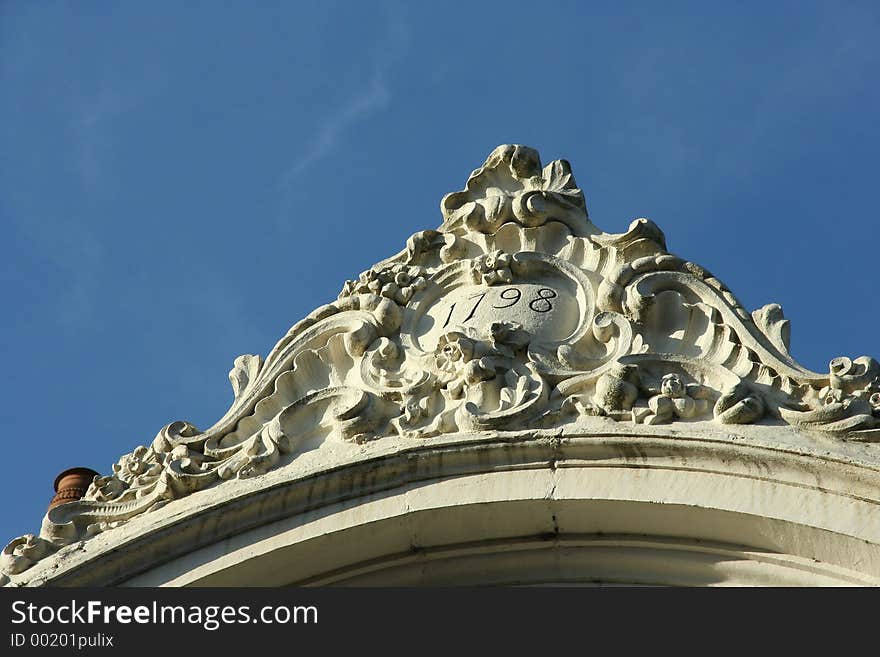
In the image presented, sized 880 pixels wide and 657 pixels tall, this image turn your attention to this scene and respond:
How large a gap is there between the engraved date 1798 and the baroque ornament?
0.04 ft

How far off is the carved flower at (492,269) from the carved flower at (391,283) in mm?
289

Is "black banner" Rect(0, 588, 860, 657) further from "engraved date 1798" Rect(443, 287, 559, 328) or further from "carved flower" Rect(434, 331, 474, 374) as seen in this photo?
"engraved date 1798" Rect(443, 287, 559, 328)

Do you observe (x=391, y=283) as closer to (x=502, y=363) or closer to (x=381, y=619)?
(x=502, y=363)

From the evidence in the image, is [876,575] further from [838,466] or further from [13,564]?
[13,564]

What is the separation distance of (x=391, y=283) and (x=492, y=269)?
1.77 feet

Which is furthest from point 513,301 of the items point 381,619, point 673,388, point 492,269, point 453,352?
point 381,619

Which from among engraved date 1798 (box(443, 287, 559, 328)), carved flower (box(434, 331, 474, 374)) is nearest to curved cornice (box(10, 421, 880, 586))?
carved flower (box(434, 331, 474, 374))

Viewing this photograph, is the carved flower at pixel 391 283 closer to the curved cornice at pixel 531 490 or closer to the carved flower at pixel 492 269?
the carved flower at pixel 492 269

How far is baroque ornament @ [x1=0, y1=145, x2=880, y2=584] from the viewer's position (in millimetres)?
9750

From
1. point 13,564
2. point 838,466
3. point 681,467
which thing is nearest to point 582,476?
point 681,467

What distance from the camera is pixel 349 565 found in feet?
31.9

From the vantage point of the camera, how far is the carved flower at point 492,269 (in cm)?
1089

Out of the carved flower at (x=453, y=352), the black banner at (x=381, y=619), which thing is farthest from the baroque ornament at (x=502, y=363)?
the black banner at (x=381, y=619)

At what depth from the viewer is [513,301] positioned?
422 inches
